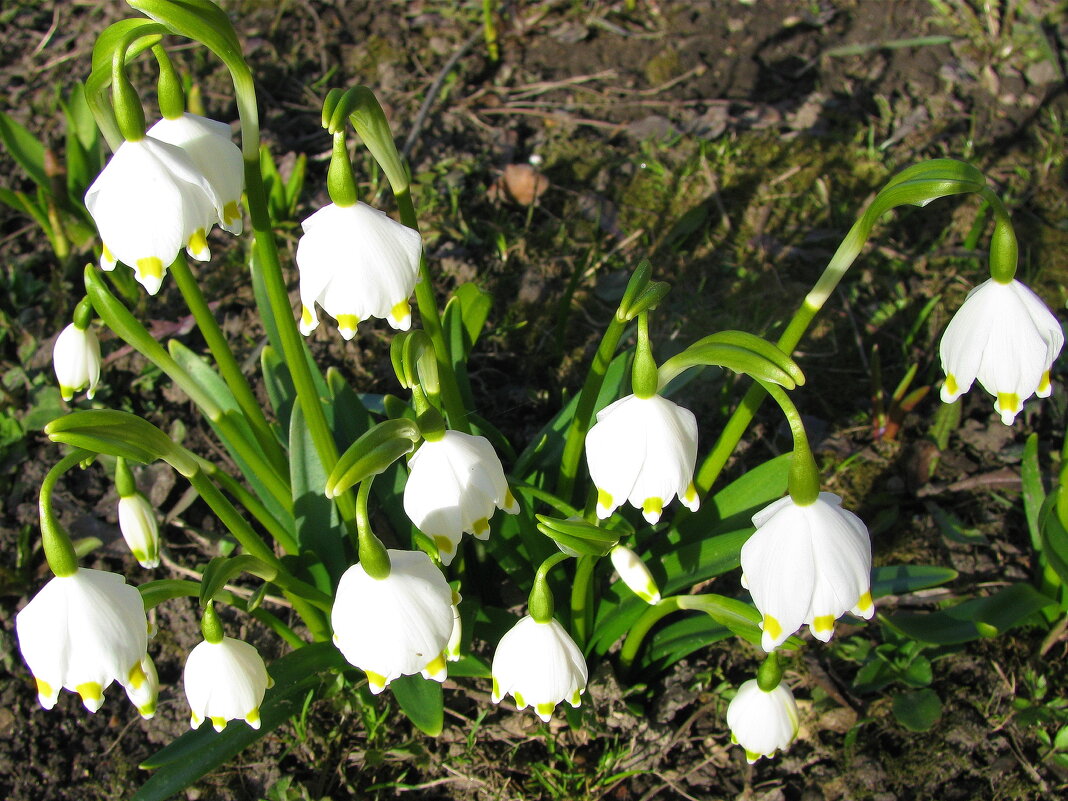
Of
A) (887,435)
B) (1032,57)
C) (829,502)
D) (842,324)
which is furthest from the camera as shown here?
(1032,57)

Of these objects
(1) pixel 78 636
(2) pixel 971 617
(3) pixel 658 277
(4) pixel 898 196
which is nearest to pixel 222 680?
(1) pixel 78 636

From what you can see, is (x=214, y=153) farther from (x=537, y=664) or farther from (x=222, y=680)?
(x=537, y=664)

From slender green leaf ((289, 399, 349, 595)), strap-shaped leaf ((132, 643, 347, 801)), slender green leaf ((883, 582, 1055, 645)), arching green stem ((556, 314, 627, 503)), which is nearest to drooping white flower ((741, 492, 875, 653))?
arching green stem ((556, 314, 627, 503))

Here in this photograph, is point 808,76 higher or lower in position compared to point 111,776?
higher

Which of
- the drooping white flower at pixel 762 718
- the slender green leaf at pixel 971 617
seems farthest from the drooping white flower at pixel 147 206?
the slender green leaf at pixel 971 617

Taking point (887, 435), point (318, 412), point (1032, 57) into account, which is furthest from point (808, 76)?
point (318, 412)

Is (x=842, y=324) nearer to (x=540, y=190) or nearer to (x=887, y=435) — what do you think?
(x=887, y=435)

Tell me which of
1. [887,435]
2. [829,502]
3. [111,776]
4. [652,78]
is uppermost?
[652,78]
